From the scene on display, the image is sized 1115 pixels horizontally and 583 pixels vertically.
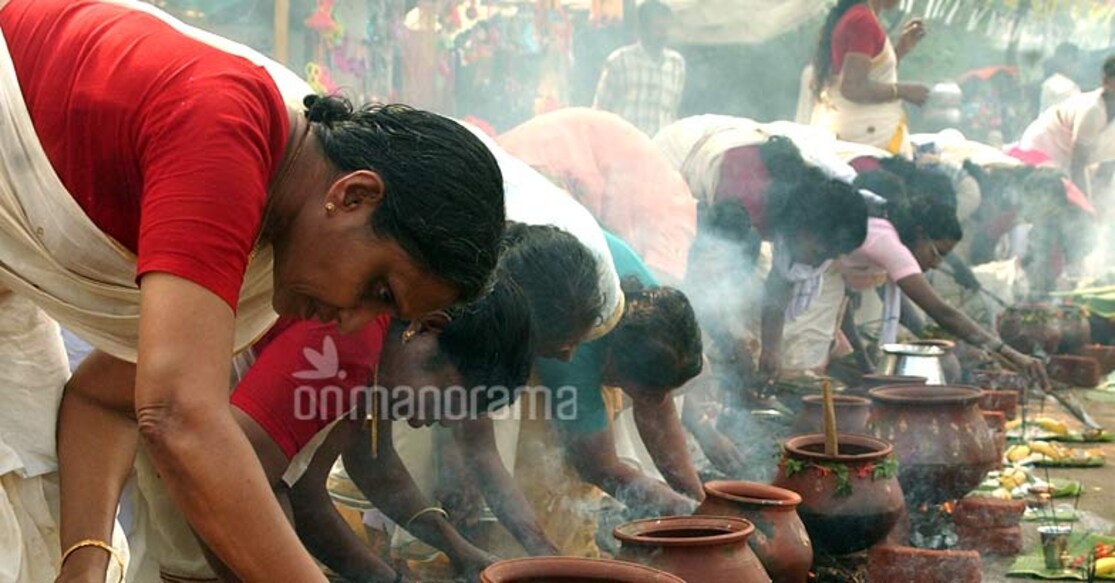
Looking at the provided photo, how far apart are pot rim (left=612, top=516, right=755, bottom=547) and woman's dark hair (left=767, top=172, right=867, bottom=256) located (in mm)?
4159

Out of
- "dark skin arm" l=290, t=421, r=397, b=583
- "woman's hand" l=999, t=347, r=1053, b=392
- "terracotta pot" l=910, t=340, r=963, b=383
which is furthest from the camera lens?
"woman's hand" l=999, t=347, r=1053, b=392

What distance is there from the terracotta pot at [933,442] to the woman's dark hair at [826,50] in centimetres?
495

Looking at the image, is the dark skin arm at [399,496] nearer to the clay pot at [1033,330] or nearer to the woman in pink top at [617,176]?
the woman in pink top at [617,176]

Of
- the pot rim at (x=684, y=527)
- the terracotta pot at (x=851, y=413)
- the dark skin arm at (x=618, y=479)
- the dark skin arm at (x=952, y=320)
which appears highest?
the pot rim at (x=684, y=527)

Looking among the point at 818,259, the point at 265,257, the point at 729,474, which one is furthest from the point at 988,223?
the point at 265,257

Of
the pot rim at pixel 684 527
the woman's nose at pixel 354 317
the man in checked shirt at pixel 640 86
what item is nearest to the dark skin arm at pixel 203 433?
the woman's nose at pixel 354 317

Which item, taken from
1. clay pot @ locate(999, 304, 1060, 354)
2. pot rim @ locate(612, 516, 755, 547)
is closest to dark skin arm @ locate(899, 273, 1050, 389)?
clay pot @ locate(999, 304, 1060, 354)

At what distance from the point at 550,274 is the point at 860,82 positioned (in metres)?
6.51

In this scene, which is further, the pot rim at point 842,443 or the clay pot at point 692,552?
the pot rim at point 842,443

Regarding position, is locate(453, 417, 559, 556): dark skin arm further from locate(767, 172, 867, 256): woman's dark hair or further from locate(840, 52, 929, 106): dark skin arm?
locate(840, 52, 929, 106): dark skin arm

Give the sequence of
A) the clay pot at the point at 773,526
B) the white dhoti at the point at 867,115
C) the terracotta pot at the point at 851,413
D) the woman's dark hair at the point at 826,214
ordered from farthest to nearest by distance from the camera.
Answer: the white dhoti at the point at 867,115, the woman's dark hair at the point at 826,214, the terracotta pot at the point at 851,413, the clay pot at the point at 773,526

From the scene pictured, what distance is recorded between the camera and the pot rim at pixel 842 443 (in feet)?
15.5

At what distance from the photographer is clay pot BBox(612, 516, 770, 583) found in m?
3.51

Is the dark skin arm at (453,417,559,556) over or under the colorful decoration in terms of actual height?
under
